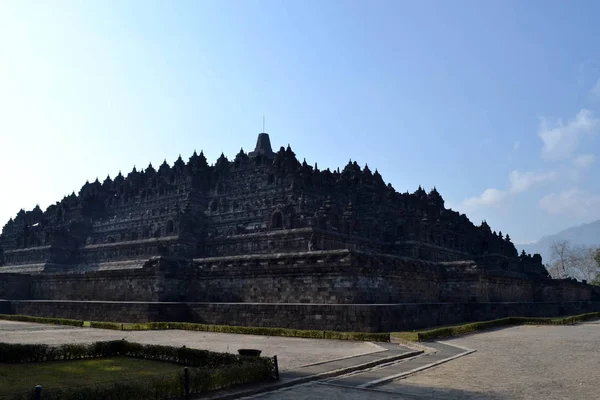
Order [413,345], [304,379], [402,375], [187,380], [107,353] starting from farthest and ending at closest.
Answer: [413,345] → [107,353] → [402,375] → [304,379] → [187,380]

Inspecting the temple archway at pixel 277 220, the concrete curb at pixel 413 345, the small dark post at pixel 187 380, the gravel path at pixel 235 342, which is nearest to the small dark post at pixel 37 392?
the small dark post at pixel 187 380

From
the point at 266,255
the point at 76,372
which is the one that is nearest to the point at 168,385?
the point at 76,372

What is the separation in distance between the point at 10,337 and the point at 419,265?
22616 millimetres

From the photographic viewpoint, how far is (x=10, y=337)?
74.5 ft

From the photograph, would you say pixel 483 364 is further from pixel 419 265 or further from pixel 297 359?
pixel 419 265

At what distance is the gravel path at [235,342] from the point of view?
16.4 meters

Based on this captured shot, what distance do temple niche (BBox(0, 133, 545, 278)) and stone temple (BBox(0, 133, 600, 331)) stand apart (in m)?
0.16

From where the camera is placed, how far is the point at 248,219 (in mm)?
45438

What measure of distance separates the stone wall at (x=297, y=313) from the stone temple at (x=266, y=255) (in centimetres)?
7

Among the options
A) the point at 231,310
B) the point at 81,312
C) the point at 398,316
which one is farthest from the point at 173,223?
the point at 398,316

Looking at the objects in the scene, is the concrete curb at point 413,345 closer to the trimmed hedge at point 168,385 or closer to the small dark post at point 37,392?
the trimmed hedge at point 168,385

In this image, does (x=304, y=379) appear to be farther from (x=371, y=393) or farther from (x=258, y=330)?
(x=258, y=330)

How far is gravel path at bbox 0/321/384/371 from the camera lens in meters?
16.4

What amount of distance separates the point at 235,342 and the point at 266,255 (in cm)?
981
